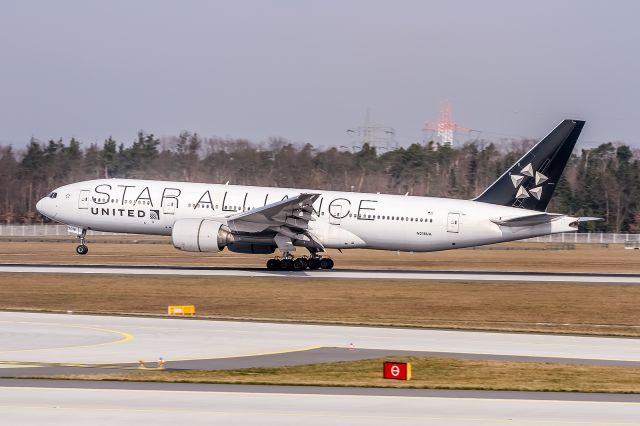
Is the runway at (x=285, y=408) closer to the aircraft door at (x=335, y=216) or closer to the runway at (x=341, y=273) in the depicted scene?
the runway at (x=341, y=273)

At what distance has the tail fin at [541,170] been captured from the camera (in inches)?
2226

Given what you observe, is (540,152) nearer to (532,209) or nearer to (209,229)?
(532,209)

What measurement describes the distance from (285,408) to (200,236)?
106ft

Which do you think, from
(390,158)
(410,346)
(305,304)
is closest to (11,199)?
(390,158)

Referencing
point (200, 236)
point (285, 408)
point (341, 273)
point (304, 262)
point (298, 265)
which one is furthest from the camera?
point (304, 262)

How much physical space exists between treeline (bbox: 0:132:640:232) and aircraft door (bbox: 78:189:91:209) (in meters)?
67.5

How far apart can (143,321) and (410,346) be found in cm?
1047

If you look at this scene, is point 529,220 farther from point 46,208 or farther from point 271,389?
point 271,389

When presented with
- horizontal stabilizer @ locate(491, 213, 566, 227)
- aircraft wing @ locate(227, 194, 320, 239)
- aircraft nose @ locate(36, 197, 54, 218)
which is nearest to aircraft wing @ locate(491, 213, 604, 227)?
horizontal stabilizer @ locate(491, 213, 566, 227)

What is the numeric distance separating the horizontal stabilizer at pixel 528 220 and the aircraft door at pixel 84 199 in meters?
23.0

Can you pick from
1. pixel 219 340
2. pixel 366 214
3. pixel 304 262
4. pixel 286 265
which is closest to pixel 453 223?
pixel 366 214

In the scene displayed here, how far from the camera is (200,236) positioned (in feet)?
171

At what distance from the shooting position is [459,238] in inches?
2211

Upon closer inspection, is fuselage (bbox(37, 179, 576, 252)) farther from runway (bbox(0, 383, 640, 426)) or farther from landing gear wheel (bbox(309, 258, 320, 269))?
runway (bbox(0, 383, 640, 426))
